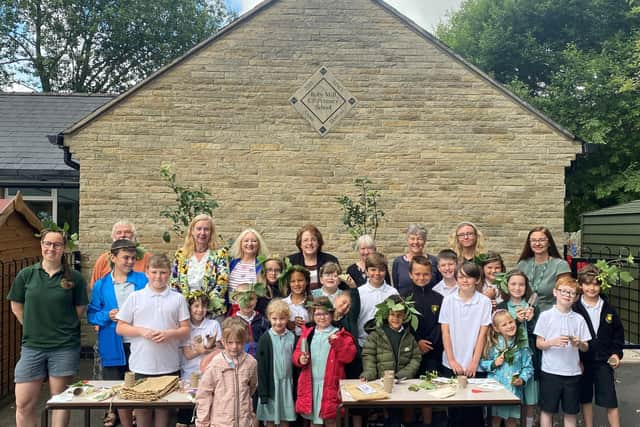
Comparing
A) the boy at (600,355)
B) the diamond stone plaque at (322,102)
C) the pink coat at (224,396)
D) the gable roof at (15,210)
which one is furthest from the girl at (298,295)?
the diamond stone plaque at (322,102)

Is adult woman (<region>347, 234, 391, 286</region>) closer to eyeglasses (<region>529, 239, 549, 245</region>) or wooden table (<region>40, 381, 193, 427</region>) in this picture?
eyeglasses (<region>529, 239, 549, 245</region>)

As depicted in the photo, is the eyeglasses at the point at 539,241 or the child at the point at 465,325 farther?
the eyeglasses at the point at 539,241

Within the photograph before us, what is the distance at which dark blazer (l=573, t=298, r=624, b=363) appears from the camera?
190 inches

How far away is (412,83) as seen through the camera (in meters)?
8.98

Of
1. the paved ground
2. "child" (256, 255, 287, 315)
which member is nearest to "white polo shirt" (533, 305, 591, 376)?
the paved ground

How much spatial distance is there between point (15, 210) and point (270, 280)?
397cm

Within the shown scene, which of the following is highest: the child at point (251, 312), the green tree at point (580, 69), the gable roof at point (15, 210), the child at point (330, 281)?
the green tree at point (580, 69)

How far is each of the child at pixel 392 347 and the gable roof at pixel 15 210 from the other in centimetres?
472

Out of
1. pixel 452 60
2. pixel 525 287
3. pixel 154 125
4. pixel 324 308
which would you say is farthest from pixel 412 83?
pixel 324 308

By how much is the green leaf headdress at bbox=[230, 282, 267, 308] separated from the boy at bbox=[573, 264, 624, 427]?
2.84m

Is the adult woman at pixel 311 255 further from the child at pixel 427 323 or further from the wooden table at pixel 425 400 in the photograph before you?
Result: the wooden table at pixel 425 400

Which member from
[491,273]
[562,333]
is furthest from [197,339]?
[562,333]

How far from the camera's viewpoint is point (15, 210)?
22.5ft

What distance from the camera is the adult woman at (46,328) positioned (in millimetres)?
4531
